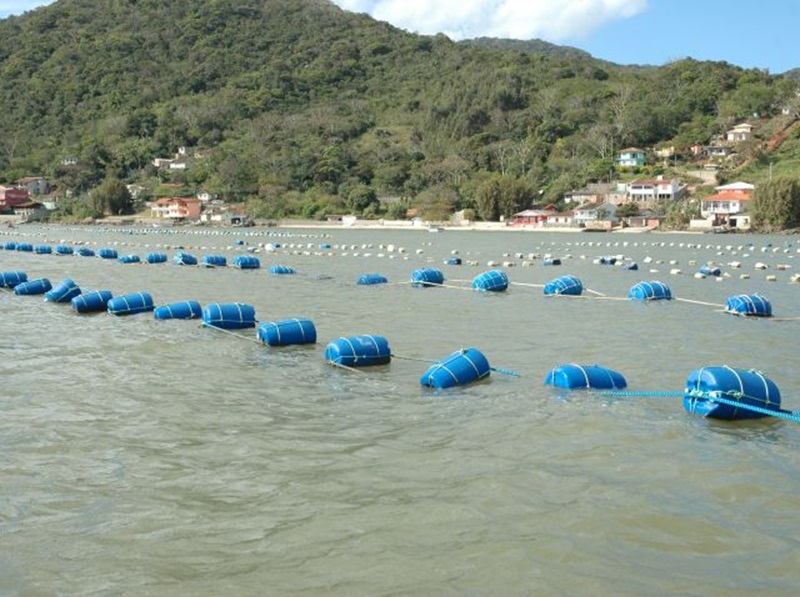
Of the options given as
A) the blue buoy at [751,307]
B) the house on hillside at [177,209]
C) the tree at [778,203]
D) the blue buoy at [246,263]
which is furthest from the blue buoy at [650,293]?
the house on hillside at [177,209]

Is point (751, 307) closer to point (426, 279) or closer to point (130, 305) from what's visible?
point (426, 279)

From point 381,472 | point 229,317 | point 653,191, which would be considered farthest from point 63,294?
point 653,191

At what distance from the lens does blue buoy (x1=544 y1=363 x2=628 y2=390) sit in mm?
15219

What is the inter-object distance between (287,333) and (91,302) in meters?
9.57

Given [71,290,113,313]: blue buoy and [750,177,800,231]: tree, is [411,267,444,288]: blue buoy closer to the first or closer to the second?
[71,290,113,313]: blue buoy

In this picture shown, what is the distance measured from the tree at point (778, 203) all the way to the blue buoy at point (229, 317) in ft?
268

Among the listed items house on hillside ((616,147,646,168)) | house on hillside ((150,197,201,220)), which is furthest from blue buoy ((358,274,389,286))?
house on hillside ((616,147,646,168))

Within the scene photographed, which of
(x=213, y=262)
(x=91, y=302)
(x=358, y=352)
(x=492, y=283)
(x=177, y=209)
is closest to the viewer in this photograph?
(x=358, y=352)

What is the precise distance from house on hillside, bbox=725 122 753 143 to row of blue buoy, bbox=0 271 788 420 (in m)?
130

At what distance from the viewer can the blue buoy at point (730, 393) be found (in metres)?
13.0

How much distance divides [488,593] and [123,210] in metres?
145

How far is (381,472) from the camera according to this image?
1079 centimetres

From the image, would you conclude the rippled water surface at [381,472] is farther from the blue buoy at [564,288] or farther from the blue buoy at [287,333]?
the blue buoy at [564,288]

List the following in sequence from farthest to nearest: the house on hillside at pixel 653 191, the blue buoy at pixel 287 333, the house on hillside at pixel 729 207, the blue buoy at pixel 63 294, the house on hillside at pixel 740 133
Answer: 1. the house on hillside at pixel 740 133
2. the house on hillside at pixel 653 191
3. the house on hillside at pixel 729 207
4. the blue buoy at pixel 63 294
5. the blue buoy at pixel 287 333
